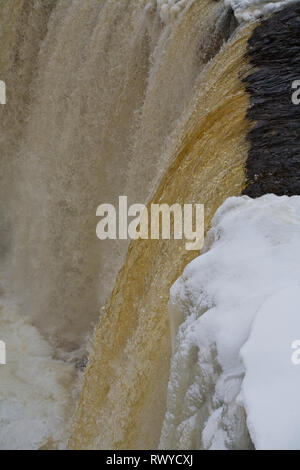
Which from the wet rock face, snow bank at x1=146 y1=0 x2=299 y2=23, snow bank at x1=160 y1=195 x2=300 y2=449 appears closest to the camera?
snow bank at x1=160 y1=195 x2=300 y2=449

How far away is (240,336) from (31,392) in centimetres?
266

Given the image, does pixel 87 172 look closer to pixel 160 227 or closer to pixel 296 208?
pixel 160 227

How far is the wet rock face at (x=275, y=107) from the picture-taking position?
2.41 meters

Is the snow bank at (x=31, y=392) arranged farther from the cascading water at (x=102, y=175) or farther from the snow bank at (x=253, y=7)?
the snow bank at (x=253, y=7)

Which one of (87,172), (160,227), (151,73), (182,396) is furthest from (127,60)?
(182,396)

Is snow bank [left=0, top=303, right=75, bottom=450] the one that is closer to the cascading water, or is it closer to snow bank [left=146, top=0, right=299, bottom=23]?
the cascading water

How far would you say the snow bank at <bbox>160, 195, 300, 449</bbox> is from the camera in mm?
1147

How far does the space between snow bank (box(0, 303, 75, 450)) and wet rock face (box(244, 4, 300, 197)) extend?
211cm

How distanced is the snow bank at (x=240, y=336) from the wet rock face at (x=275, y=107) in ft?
1.51

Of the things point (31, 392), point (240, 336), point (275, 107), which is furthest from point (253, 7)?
point (31, 392)

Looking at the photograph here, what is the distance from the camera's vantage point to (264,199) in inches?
78.1

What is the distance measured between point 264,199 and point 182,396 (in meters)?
0.85

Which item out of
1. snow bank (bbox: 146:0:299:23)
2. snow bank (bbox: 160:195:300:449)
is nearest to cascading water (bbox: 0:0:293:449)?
snow bank (bbox: 146:0:299:23)

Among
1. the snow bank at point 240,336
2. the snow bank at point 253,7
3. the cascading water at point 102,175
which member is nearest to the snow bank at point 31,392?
the cascading water at point 102,175
